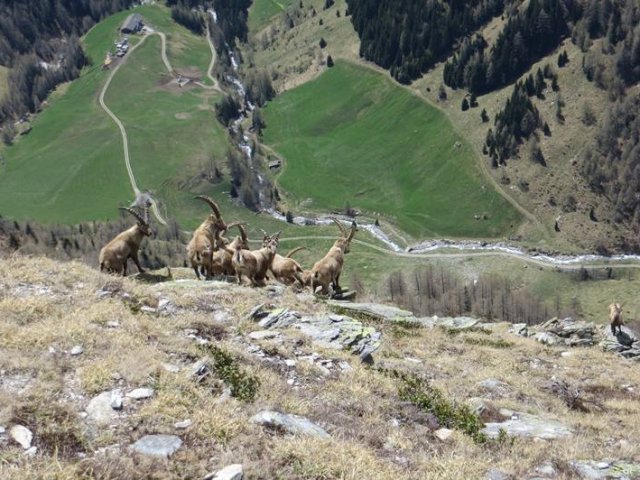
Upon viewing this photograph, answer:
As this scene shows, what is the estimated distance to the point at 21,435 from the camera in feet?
38.7

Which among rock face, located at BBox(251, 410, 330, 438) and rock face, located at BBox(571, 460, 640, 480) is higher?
rock face, located at BBox(251, 410, 330, 438)

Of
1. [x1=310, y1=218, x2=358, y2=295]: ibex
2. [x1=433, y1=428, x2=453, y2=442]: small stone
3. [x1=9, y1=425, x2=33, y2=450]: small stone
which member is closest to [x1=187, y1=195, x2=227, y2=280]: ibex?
[x1=310, y1=218, x2=358, y2=295]: ibex

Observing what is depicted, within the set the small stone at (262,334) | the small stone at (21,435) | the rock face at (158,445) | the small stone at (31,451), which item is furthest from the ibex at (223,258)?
the small stone at (31,451)

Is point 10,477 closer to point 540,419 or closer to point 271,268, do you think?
point 540,419

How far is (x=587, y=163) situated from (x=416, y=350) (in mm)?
175442

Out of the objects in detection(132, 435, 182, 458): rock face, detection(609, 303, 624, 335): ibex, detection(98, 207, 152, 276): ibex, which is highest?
detection(132, 435, 182, 458): rock face

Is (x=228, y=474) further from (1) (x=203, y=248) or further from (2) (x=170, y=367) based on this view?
(1) (x=203, y=248)

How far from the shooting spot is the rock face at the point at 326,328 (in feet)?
Result: 77.0

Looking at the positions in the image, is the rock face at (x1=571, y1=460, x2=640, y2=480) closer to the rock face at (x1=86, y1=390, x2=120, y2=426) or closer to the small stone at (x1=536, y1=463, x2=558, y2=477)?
the small stone at (x1=536, y1=463, x2=558, y2=477)

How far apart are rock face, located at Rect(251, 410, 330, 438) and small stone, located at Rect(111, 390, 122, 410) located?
10.2 feet

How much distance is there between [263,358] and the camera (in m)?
19.7

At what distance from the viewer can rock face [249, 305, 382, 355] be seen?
2348 cm

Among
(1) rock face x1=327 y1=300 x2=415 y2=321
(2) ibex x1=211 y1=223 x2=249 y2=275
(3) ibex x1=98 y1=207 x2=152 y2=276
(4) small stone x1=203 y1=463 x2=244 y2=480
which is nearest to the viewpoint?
(4) small stone x1=203 y1=463 x2=244 y2=480

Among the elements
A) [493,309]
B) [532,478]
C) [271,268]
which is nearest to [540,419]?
[532,478]
